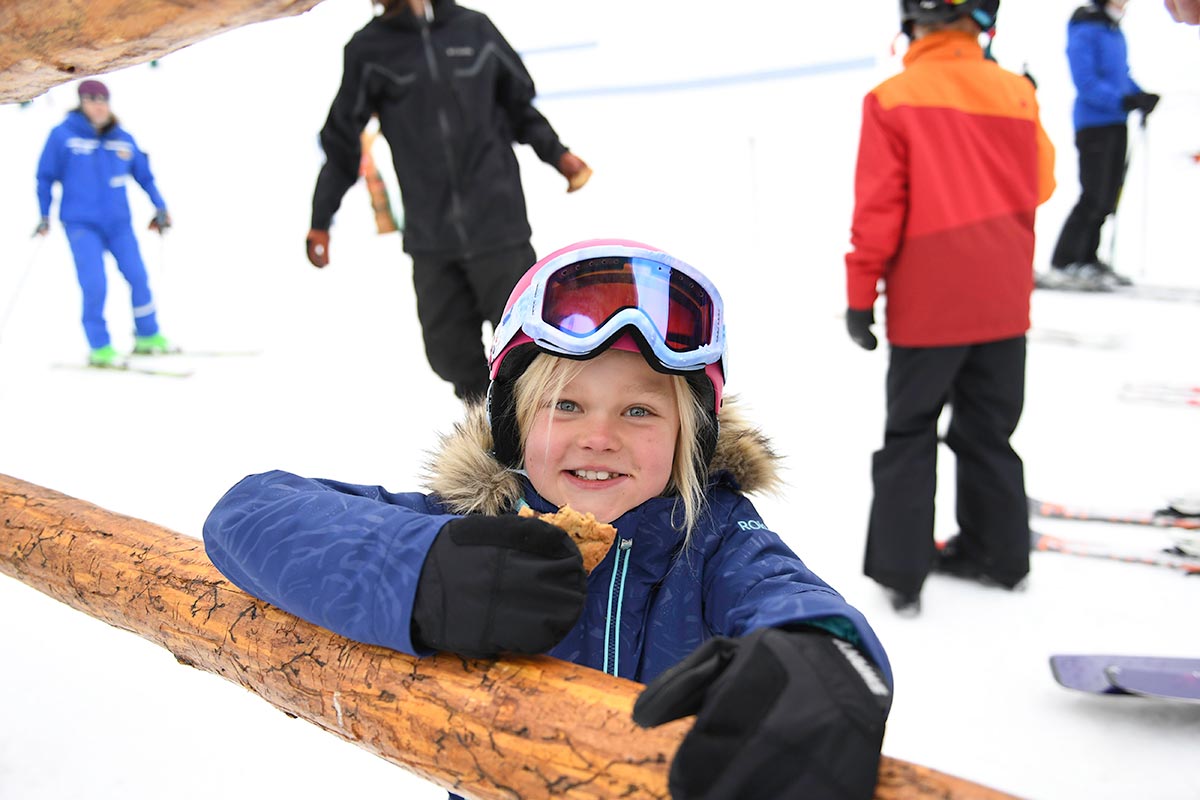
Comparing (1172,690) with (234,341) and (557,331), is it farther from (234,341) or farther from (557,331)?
(234,341)

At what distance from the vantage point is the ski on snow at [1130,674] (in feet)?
6.63

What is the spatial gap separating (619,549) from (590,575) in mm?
56

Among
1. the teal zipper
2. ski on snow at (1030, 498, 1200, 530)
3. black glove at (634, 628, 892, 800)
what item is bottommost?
ski on snow at (1030, 498, 1200, 530)

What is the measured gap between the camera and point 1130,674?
2.10m

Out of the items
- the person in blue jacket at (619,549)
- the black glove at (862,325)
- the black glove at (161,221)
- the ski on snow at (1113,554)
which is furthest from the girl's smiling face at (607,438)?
the black glove at (161,221)

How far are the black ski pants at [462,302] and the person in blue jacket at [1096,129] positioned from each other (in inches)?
185

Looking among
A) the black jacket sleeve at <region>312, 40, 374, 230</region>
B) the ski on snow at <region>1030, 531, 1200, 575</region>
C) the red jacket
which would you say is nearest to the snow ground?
the ski on snow at <region>1030, 531, 1200, 575</region>

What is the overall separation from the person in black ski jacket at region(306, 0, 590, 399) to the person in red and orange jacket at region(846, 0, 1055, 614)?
1.44m

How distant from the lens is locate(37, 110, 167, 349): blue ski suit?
610 centimetres

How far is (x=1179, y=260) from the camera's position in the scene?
7.06 metres

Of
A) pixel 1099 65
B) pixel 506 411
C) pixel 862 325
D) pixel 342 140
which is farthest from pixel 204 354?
pixel 1099 65

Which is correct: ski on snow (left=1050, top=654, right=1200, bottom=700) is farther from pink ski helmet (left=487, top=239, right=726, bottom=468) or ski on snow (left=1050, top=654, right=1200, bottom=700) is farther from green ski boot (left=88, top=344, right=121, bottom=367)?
green ski boot (left=88, top=344, right=121, bottom=367)

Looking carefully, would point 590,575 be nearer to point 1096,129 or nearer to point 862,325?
point 862,325

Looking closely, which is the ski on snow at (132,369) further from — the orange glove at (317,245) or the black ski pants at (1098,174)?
the black ski pants at (1098,174)
